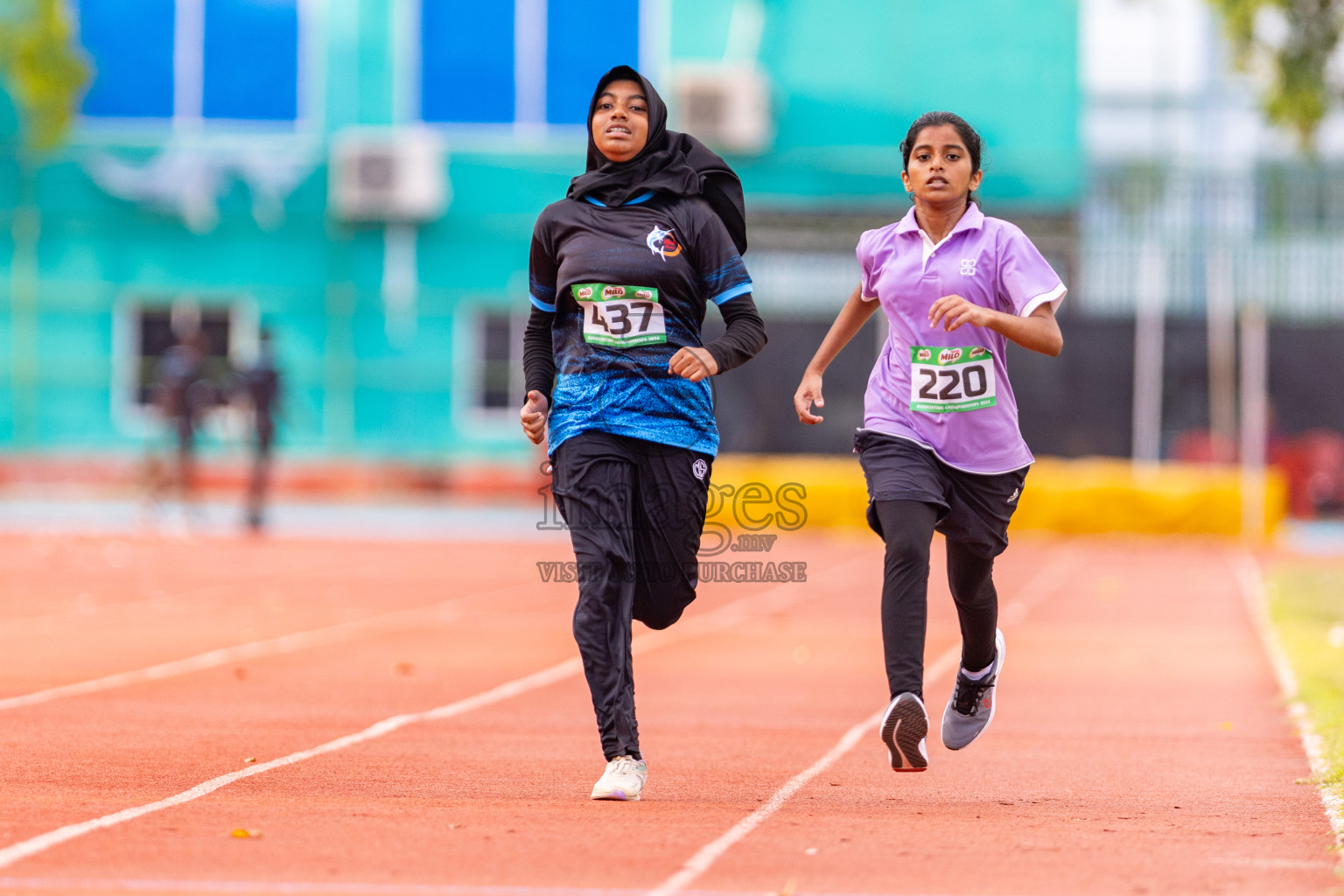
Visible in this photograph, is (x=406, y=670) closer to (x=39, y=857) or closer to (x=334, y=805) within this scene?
(x=334, y=805)

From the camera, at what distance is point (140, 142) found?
100 ft

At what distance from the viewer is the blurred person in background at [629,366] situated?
19.4 ft

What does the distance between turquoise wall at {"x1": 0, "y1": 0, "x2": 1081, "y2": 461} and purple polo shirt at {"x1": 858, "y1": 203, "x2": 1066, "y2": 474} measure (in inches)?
937

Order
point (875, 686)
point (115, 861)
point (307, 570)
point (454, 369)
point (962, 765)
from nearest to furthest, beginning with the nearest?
point (115, 861) < point (962, 765) < point (875, 686) < point (307, 570) < point (454, 369)

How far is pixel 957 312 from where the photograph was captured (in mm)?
5734

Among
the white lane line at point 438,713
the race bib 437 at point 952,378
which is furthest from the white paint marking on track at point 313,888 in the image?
the race bib 437 at point 952,378

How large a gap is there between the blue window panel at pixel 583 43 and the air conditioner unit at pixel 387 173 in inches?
79.7

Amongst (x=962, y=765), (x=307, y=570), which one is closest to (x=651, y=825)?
(x=962, y=765)

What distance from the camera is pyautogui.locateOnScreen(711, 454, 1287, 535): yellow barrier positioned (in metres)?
22.6

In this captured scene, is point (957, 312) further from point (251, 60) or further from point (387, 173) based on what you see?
point (251, 60)

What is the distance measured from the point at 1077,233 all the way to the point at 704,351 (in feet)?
Answer: 78.9

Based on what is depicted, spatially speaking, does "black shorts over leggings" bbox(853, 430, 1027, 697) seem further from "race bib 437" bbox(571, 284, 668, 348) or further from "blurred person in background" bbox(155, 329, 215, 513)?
"blurred person in background" bbox(155, 329, 215, 513)

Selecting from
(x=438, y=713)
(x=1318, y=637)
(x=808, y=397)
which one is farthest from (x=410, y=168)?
(x=808, y=397)

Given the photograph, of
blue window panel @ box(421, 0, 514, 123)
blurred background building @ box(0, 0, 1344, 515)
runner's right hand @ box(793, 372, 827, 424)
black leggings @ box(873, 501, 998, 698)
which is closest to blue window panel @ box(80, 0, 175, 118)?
blurred background building @ box(0, 0, 1344, 515)
